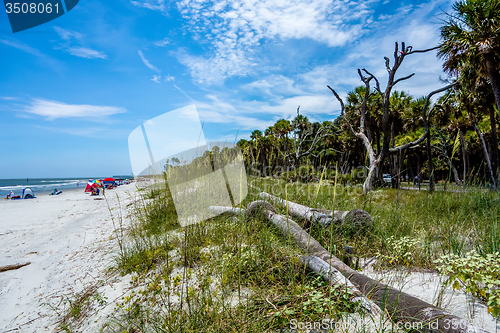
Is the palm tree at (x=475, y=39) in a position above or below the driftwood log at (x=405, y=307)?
above

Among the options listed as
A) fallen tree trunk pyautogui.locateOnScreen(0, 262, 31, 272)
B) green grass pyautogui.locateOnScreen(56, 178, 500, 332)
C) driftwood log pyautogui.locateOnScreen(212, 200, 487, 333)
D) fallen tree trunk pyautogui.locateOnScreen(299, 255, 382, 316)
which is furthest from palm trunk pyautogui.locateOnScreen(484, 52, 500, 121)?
fallen tree trunk pyautogui.locateOnScreen(0, 262, 31, 272)

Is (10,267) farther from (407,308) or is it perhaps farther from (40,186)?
(40,186)

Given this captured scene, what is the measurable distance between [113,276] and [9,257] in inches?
127

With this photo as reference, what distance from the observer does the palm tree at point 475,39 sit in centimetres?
968

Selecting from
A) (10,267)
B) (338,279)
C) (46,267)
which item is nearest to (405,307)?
(338,279)

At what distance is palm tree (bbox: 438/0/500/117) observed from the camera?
9680mm

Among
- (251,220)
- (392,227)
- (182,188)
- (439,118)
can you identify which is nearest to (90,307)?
(251,220)

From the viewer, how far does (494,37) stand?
9680 mm

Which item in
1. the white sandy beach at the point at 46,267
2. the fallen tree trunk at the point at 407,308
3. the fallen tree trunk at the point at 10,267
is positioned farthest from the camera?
the fallen tree trunk at the point at 10,267

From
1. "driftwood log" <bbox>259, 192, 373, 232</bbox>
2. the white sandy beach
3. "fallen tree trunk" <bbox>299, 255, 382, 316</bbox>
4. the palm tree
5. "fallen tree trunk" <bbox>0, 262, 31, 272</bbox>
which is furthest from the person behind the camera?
the palm tree

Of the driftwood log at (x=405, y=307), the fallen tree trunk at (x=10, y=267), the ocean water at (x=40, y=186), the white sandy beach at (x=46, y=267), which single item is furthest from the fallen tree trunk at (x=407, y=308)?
the ocean water at (x=40, y=186)

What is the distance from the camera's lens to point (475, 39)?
396 inches

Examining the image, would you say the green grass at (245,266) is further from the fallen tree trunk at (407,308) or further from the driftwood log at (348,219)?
the fallen tree trunk at (407,308)

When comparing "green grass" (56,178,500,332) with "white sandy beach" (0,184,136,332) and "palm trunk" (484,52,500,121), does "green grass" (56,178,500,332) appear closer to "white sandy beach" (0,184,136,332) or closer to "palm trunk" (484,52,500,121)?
"white sandy beach" (0,184,136,332)
